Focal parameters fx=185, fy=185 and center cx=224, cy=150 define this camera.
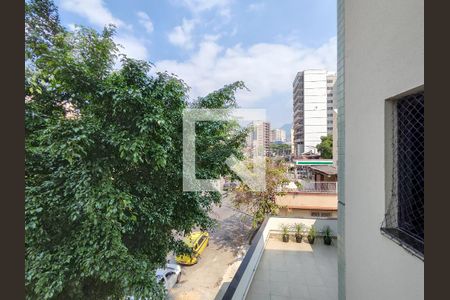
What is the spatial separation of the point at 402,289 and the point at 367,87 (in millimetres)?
1158

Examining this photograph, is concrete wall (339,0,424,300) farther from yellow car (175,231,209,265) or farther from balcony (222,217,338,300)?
yellow car (175,231,209,265)

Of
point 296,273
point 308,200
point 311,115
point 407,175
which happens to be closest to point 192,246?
point 296,273

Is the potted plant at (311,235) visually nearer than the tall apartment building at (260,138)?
No

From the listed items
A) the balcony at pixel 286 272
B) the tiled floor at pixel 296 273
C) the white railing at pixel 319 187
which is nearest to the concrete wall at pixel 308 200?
the white railing at pixel 319 187

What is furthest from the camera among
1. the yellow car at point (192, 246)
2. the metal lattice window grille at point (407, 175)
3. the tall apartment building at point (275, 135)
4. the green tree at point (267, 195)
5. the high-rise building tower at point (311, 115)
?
the high-rise building tower at point (311, 115)

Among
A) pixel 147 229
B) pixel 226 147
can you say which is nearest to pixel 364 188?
pixel 226 147

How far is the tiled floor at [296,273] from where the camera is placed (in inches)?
98.0

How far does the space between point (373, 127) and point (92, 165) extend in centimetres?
196

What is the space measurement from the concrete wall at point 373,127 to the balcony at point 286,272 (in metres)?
1.16

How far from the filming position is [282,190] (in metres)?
5.59

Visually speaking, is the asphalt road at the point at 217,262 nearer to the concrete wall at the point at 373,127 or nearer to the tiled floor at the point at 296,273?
the tiled floor at the point at 296,273

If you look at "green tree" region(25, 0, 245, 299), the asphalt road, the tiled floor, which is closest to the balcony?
the tiled floor

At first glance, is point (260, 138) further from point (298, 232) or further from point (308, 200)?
point (308, 200)

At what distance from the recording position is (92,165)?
136 centimetres
